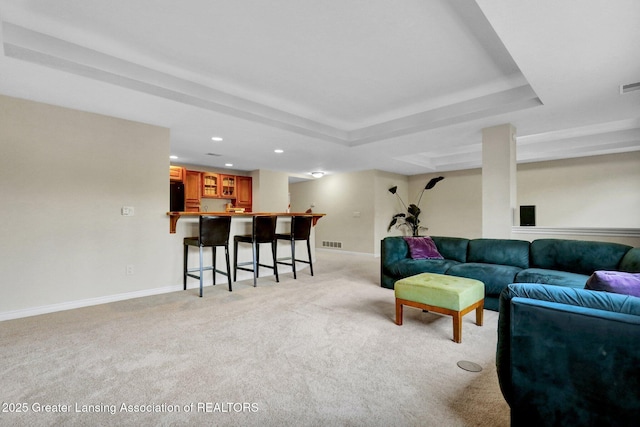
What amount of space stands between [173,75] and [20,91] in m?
1.41

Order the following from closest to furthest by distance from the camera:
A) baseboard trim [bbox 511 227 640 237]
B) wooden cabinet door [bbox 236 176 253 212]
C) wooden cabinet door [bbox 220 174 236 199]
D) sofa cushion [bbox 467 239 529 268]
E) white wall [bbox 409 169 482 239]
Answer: baseboard trim [bbox 511 227 640 237] → sofa cushion [bbox 467 239 529 268] → wooden cabinet door [bbox 220 174 236 199] → white wall [bbox 409 169 482 239] → wooden cabinet door [bbox 236 176 253 212]

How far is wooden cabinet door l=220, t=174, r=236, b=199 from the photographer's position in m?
7.23

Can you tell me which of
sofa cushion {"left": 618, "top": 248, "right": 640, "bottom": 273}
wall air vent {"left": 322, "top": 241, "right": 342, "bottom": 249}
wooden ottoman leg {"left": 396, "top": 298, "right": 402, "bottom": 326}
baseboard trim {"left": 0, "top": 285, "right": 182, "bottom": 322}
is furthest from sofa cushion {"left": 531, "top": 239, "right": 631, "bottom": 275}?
wall air vent {"left": 322, "top": 241, "right": 342, "bottom": 249}

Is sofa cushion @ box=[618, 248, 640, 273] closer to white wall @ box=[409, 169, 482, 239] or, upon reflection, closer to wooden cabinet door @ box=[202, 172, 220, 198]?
white wall @ box=[409, 169, 482, 239]

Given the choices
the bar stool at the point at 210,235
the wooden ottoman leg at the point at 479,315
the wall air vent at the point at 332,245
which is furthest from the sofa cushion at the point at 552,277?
the wall air vent at the point at 332,245

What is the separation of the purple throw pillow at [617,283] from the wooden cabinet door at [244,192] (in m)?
6.91

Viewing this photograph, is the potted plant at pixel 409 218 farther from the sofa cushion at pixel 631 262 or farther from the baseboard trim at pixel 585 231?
the sofa cushion at pixel 631 262

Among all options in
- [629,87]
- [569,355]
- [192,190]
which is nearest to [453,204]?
[629,87]

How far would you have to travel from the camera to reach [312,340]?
2.45m

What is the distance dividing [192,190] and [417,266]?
5.20m

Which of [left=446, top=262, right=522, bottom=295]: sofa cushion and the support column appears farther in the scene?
the support column

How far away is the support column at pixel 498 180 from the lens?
4.00 m

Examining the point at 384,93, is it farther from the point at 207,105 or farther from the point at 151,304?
the point at 151,304

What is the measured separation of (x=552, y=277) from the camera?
2.90m
